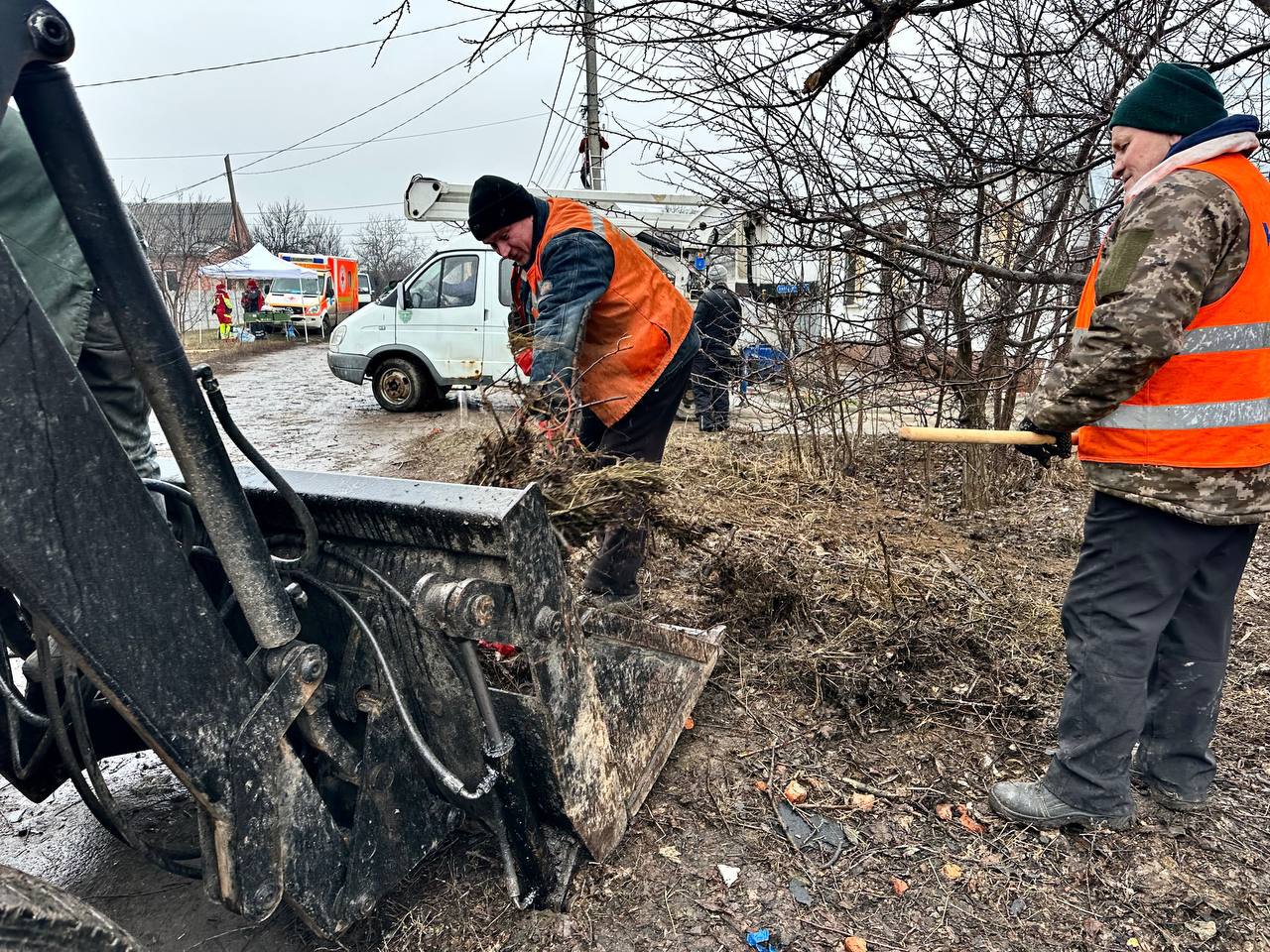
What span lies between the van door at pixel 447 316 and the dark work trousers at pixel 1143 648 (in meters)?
8.69

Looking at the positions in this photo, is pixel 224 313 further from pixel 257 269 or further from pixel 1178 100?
pixel 1178 100

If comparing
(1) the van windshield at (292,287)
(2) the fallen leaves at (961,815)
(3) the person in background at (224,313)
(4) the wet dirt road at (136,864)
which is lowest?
(3) the person in background at (224,313)

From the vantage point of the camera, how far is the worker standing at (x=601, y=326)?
117 inches

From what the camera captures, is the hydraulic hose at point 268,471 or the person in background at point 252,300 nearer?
the hydraulic hose at point 268,471

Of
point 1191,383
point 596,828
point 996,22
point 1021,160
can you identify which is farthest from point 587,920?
point 996,22

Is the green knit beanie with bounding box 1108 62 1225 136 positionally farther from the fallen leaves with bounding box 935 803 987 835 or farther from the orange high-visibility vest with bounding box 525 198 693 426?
the fallen leaves with bounding box 935 803 987 835

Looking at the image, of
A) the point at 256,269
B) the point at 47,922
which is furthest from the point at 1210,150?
the point at 256,269

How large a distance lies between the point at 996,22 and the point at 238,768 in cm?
436

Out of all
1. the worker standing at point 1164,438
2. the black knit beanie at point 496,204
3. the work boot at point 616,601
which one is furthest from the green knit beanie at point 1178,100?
the work boot at point 616,601

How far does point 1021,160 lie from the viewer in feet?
12.1

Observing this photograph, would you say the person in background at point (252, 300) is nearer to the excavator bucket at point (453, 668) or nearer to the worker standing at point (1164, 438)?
the excavator bucket at point (453, 668)

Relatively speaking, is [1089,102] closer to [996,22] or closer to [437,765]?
[996,22]

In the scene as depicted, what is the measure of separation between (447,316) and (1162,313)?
30.5ft

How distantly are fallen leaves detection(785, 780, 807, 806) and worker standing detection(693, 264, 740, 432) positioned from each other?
2918mm
